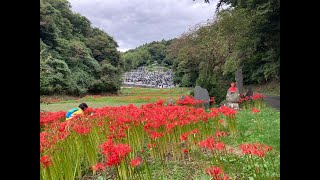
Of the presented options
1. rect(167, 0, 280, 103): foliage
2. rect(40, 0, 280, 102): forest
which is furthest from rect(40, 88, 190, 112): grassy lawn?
rect(167, 0, 280, 103): foliage

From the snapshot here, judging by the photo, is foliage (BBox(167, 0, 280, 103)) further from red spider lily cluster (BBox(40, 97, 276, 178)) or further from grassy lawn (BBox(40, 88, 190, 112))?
red spider lily cluster (BBox(40, 97, 276, 178))

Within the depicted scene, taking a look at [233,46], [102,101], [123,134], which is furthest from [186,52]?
[123,134]

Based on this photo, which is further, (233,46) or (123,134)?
(233,46)

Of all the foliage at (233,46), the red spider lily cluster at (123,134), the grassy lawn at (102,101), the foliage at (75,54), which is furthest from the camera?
the foliage at (75,54)

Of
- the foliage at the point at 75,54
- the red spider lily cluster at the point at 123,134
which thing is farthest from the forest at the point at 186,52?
the red spider lily cluster at the point at 123,134

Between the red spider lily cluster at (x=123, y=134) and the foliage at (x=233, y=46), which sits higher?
the foliage at (x=233, y=46)

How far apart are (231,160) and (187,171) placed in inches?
24.4

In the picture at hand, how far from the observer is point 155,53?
6775 cm

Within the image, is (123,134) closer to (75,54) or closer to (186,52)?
(186,52)

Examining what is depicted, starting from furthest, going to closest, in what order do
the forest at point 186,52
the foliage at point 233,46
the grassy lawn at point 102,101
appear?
the grassy lawn at point 102,101 → the forest at point 186,52 → the foliage at point 233,46

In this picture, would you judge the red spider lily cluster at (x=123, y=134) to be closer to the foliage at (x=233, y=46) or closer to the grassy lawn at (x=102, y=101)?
A: the foliage at (x=233, y=46)

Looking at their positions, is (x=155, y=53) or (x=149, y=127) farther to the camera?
(x=155, y=53)
